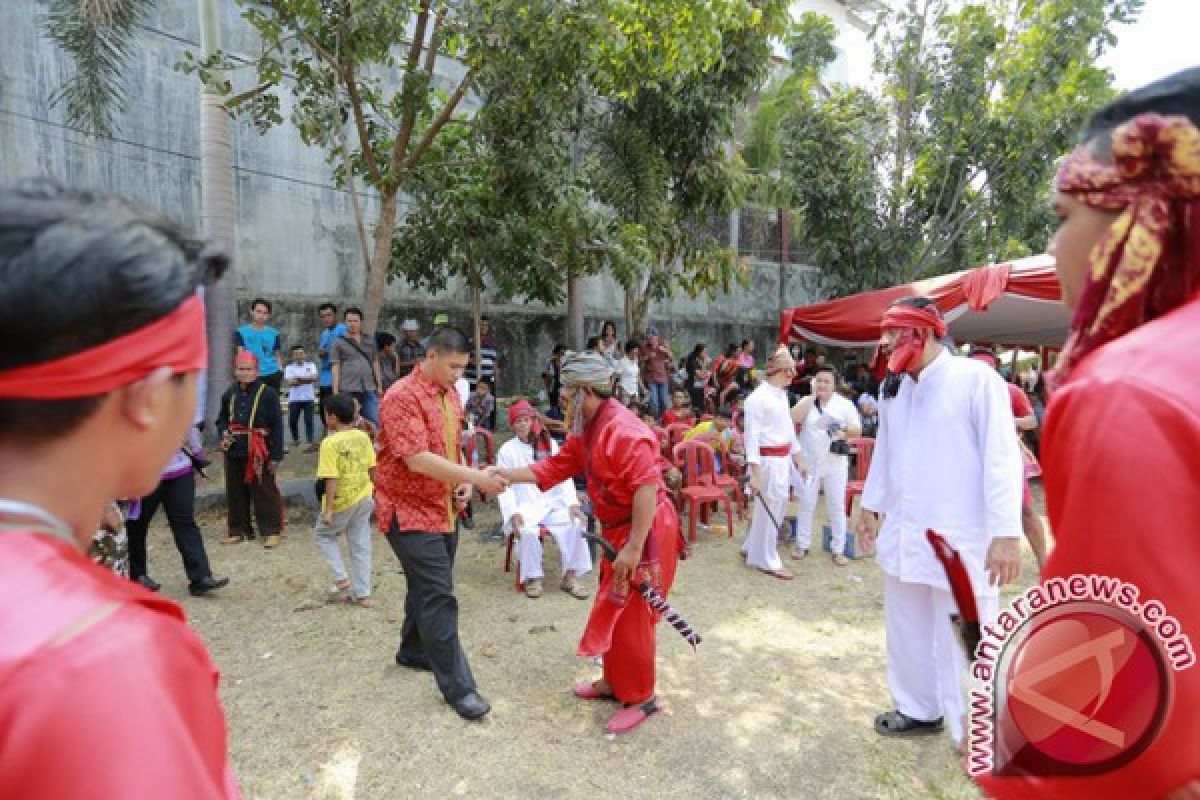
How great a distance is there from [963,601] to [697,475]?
6.14m

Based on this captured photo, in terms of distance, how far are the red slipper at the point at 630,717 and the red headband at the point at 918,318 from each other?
7.04 feet

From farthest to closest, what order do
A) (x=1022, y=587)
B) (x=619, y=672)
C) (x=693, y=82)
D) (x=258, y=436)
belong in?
(x=693, y=82), (x=258, y=436), (x=1022, y=587), (x=619, y=672)

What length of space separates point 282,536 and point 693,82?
669cm

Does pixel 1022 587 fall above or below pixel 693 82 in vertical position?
below

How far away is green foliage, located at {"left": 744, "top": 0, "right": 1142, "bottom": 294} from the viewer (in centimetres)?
1249

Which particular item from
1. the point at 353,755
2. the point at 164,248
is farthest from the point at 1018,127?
the point at 164,248

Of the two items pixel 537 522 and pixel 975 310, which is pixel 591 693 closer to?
pixel 537 522

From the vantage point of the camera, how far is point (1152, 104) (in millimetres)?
931

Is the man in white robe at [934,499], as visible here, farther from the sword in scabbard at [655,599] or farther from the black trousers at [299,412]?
the black trousers at [299,412]

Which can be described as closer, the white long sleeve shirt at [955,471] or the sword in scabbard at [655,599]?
the white long sleeve shirt at [955,471]

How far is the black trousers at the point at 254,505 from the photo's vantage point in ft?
21.3

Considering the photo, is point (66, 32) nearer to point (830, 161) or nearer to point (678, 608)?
point (678, 608)

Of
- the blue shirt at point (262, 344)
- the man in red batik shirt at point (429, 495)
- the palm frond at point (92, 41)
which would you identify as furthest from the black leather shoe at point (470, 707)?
the palm frond at point (92, 41)

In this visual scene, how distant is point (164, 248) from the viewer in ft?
2.69
